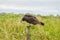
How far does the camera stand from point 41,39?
6.37 m

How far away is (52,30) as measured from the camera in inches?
291

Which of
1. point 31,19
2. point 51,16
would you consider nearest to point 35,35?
point 31,19

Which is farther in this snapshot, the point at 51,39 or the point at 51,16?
the point at 51,16

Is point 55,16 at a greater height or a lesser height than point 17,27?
lesser

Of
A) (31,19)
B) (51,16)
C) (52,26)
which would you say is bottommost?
(51,16)

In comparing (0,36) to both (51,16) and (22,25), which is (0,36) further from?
(51,16)

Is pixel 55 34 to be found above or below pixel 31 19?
below

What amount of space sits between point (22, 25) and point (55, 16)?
466 centimetres

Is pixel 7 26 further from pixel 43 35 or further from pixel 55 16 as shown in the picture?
pixel 55 16

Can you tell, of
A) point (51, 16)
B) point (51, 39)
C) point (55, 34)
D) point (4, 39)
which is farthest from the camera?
point (51, 16)

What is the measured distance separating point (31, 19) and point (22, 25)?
2.67 metres

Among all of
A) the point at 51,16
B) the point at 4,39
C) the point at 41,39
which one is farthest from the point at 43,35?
the point at 51,16

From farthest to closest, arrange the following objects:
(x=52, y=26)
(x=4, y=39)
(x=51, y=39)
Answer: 1. (x=52, y=26)
2. (x=51, y=39)
3. (x=4, y=39)

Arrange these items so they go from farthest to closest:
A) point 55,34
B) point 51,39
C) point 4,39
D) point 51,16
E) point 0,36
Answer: point 51,16 < point 55,34 < point 51,39 < point 0,36 < point 4,39
